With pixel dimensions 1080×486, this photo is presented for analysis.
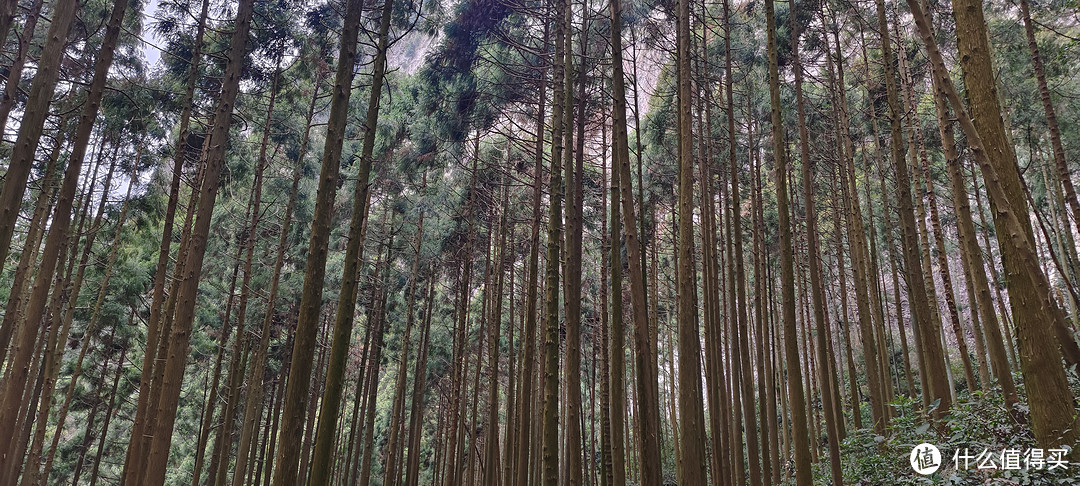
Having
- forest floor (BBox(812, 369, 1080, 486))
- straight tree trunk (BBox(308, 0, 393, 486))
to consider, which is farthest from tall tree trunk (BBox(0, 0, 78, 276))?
forest floor (BBox(812, 369, 1080, 486))

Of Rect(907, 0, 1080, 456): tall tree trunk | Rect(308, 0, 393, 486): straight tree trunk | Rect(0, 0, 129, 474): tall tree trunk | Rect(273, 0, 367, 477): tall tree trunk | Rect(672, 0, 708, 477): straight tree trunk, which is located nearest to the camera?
Rect(907, 0, 1080, 456): tall tree trunk

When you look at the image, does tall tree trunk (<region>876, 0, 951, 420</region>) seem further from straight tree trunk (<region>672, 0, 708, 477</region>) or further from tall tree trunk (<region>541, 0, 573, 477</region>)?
tall tree trunk (<region>541, 0, 573, 477</region>)

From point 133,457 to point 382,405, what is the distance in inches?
953

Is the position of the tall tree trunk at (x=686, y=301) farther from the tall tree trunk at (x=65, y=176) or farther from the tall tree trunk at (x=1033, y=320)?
the tall tree trunk at (x=65, y=176)

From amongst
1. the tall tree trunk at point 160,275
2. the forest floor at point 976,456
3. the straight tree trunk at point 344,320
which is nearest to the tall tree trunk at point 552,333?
the straight tree trunk at point 344,320

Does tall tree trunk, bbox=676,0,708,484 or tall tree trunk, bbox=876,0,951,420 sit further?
tall tree trunk, bbox=876,0,951,420

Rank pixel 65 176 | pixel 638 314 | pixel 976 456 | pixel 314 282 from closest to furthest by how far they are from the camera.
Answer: pixel 314 282 < pixel 976 456 < pixel 65 176 < pixel 638 314

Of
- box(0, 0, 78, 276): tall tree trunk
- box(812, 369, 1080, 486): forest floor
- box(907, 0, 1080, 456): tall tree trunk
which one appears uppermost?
box(0, 0, 78, 276): tall tree trunk

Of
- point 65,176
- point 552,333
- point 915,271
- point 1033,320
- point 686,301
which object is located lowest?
point 1033,320


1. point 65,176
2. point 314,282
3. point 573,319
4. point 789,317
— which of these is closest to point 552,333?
point 573,319

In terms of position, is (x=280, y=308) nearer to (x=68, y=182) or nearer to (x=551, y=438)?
(x=68, y=182)

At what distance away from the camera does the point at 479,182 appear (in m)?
12.0

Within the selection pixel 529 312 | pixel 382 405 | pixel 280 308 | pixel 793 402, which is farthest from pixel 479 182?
pixel 382 405

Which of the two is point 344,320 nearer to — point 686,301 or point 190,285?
point 190,285
